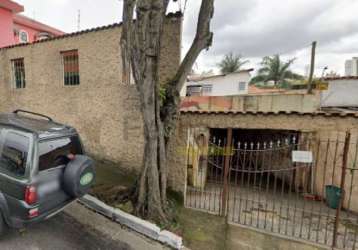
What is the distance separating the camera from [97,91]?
7.29m

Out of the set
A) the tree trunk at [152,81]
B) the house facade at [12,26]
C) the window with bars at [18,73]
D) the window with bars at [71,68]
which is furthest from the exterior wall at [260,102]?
the house facade at [12,26]

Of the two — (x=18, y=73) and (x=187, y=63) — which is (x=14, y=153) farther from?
(x=18, y=73)

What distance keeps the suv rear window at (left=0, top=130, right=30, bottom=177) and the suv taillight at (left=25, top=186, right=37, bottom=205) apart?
0.75 feet

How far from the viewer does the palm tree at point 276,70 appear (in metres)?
32.3

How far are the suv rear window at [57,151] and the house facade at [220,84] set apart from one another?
49.3 feet

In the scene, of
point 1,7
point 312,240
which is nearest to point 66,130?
point 312,240

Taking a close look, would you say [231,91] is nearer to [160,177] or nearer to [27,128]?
[160,177]

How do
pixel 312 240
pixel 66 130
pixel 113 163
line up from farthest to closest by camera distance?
pixel 113 163 < pixel 312 240 < pixel 66 130

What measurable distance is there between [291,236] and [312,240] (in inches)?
15.3

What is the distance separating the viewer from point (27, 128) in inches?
128

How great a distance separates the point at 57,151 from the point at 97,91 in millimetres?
4218

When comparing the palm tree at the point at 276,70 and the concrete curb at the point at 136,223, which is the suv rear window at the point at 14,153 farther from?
the palm tree at the point at 276,70

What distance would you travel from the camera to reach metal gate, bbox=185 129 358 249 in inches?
183

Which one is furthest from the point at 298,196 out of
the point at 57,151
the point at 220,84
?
the point at 220,84
